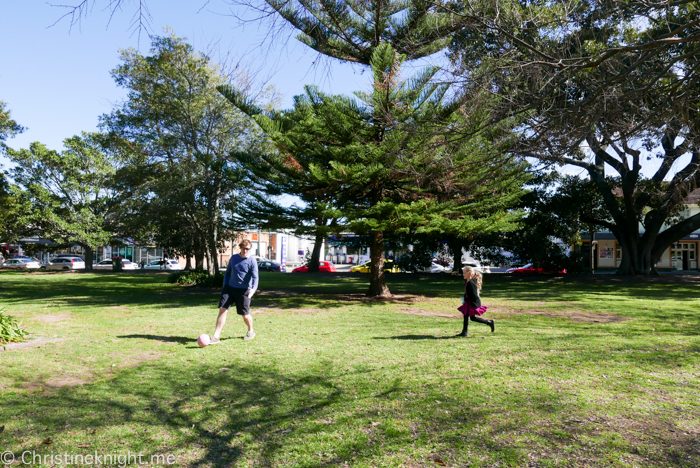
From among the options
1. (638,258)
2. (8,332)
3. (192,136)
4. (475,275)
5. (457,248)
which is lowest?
(8,332)

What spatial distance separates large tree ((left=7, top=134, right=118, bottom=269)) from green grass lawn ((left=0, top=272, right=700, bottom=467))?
28.8m

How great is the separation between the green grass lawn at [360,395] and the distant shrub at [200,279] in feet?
32.7

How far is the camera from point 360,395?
491 centimetres

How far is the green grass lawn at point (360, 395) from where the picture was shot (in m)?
3.57

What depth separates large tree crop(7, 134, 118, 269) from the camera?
114 ft

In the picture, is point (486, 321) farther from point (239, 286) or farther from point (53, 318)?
point (53, 318)

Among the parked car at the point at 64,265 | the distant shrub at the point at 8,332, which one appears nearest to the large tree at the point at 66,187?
the parked car at the point at 64,265

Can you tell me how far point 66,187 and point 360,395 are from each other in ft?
125

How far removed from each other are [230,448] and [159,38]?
20.1 metres

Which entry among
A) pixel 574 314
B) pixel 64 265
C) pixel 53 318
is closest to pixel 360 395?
pixel 574 314

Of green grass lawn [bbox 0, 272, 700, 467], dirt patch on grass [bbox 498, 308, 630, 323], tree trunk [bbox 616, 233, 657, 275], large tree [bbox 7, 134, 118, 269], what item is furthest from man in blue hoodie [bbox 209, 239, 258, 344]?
large tree [bbox 7, 134, 118, 269]

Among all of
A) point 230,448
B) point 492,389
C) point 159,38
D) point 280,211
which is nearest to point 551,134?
point 492,389

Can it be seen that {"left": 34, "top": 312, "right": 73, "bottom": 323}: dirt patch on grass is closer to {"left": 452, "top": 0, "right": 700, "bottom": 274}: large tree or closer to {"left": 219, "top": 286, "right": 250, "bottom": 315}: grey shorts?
{"left": 219, "top": 286, "right": 250, "bottom": 315}: grey shorts

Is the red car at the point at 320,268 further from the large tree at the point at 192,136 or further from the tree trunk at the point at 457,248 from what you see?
the large tree at the point at 192,136
